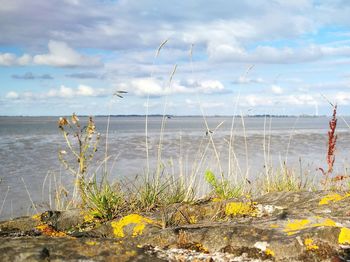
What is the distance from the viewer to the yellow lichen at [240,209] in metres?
3.92

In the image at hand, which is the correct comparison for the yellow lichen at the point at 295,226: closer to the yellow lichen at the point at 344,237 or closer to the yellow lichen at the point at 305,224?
the yellow lichen at the point at 305,224

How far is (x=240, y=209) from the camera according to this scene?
3.97 metres

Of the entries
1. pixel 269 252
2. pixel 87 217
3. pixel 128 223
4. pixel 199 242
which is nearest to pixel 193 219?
pixel 128 223

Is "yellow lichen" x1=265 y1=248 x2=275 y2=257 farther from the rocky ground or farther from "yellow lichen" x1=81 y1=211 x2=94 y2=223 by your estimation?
"yellow lichen" x1=81 y1=211 x2=94 y2=223

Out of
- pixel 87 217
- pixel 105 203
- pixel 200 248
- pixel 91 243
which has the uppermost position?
pixel 91 243

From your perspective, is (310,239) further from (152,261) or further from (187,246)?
(152,261)

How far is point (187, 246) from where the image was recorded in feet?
8.53

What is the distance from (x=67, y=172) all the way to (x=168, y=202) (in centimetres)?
1012

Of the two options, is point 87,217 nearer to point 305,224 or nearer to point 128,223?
point 128,223

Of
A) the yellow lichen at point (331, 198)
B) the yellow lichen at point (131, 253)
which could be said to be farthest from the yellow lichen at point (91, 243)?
the yellow lichen at point (331, 198)

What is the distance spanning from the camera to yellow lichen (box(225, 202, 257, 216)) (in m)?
3.92

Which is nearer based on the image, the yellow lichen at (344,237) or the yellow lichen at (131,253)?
the yellow lichen at (131,253)

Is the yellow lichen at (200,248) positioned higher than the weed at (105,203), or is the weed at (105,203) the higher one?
the yellow lichen at (200,248)

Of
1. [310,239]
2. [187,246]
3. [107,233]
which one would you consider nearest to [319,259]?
[310,239]
